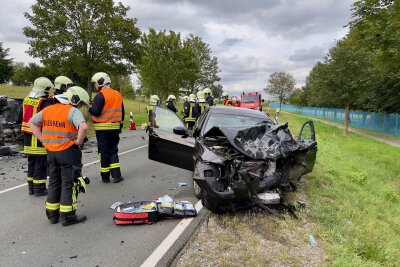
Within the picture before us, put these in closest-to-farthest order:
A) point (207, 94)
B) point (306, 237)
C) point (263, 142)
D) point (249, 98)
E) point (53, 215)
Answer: point (306, 237)
point (53, 215)
point (263, 142)
point (207, 94)
point (249, 98)

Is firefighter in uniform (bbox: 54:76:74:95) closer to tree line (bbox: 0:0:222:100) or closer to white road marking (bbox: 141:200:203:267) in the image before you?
white road marking (bbox: 141:200:203:267)

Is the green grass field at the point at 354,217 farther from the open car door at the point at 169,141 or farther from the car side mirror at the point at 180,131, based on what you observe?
the car side mirror at the point at 180,131

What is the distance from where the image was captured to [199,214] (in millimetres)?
4883

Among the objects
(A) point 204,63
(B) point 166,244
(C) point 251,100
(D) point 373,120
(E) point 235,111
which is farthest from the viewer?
(A) point 204,63

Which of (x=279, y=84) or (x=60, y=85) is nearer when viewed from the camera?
(x=60, y=85)

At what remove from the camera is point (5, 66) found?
48844mm

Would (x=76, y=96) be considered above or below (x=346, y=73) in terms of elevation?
below

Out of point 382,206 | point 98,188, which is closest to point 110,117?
point 98,188

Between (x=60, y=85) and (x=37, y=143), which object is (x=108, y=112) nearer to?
(x=60, y=85)

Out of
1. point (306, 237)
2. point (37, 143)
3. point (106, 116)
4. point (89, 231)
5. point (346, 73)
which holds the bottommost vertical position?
point (89, 231)

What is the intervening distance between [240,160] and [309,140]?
→ 1.84m

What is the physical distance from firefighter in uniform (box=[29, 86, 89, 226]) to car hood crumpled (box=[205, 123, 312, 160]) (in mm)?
1992

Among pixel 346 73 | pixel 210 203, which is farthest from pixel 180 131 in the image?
pixel 346 73

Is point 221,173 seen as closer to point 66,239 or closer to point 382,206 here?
point 66,239
